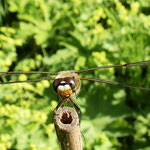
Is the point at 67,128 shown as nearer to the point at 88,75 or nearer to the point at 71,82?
the point at 71,82

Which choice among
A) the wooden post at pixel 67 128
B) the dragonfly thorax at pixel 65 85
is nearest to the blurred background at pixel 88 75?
the dragonfly thorax at pixel 65 85

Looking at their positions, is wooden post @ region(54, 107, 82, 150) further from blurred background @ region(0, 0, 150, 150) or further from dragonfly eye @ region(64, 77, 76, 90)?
blurred background @ region(0, 0, 150, 150)

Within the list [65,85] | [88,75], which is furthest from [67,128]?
[88,75]

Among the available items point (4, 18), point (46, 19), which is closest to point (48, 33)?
point (46, 19)

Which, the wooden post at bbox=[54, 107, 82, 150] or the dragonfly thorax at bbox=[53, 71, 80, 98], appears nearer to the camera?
the wooden post at bbox=[54, 107, 82, 150]

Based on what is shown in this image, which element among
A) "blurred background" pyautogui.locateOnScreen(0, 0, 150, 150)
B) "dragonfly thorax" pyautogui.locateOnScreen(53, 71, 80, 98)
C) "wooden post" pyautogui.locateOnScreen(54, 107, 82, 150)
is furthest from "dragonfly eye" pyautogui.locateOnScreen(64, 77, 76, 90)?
"blurred background" pyautogui.locateOnScreen(0, 0, 150, 150)
